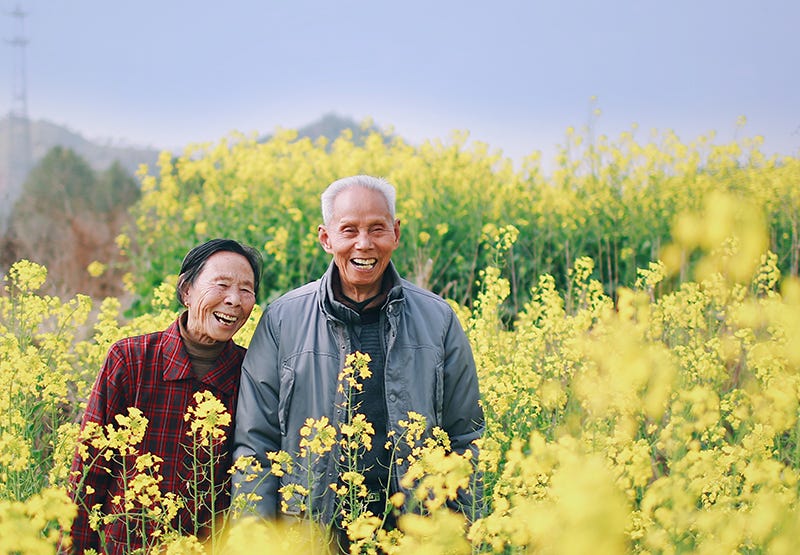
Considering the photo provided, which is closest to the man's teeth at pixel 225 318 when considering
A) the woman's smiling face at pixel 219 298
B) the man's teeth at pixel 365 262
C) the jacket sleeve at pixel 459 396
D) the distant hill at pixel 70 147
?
the woman's smiling face at pixel 219 298

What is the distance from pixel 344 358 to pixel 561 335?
1.73 meters

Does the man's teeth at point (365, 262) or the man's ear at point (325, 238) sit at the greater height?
the man's ear at point (325, 238)

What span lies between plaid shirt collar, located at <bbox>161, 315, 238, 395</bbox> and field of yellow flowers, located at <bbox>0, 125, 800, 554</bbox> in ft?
1.59

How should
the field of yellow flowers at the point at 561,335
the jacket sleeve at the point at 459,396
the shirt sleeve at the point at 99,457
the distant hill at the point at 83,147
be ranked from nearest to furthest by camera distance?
the field of yellow flowers at the point at 561,335 → the shirt sleeve at the point at 99,457 → the jacket sleeve at the point at 459,396 → the distant hill at the point at 83,147

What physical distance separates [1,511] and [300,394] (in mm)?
1310

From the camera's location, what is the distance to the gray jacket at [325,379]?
10.5 ft

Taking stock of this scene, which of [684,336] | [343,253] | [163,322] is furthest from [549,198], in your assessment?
[343,253]

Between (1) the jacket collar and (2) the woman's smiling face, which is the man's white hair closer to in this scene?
(1) the jacket collar

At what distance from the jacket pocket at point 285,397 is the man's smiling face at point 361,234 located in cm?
45

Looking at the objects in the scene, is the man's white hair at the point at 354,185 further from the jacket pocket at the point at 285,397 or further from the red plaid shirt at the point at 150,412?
the red plaid shirt at the point at 150,412

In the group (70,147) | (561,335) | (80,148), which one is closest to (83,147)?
(80,148)

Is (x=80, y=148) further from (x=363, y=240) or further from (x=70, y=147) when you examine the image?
(x=363, y=240)

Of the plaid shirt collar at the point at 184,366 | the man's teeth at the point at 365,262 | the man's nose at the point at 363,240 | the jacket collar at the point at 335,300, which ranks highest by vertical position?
the man's nose at the point at 363,240

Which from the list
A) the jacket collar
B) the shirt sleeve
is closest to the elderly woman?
the shirt sleeve
